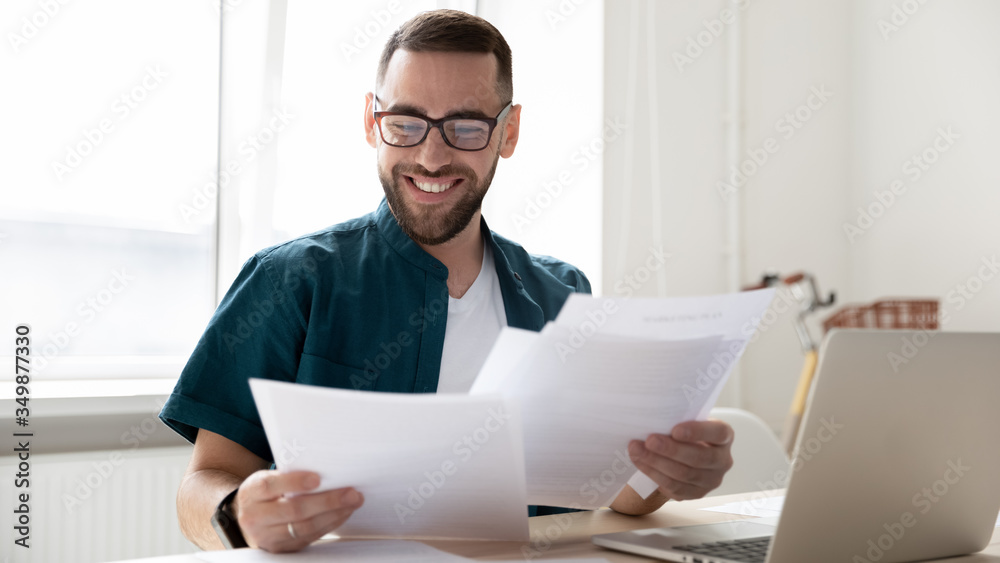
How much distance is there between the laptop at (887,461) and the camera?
65 centimetres

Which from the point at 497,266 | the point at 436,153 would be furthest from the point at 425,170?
the point at 497,266

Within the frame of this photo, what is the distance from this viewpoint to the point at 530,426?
77cm

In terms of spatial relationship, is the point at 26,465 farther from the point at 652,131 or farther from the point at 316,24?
the point at 652,131

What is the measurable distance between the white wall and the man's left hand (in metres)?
1.77

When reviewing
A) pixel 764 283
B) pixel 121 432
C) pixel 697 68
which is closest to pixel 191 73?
pixel 121 432

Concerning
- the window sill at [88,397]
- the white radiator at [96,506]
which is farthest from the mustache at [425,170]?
the white radiator at [96,506]

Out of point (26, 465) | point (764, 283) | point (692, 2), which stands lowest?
point (26, 465)

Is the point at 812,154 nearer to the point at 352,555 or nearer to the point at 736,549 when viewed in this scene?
the point at 736,549

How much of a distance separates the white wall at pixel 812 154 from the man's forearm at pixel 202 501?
1839mm

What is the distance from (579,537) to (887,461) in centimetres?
33

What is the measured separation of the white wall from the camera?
9.20 feet

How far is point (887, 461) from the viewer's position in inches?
27.7

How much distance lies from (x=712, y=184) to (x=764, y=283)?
0.43 meters

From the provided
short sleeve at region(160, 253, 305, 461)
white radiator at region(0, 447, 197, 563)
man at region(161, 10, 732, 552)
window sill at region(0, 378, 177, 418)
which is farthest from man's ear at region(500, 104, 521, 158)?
white radiator at region(0, 447, 197, 563)
